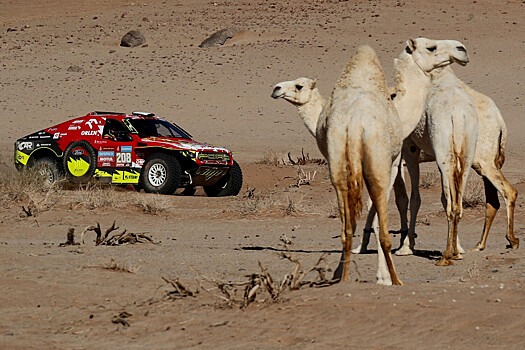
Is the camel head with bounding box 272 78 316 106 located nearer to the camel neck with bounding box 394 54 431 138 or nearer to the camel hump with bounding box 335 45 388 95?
the camel neck with bounding box 394 54 431 138

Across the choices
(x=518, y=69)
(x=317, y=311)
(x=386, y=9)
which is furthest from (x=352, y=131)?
(x=386, y=9)

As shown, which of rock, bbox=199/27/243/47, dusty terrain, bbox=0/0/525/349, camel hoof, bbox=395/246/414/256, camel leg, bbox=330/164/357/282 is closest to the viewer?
dusty terrain, bbox=0/0/525/349

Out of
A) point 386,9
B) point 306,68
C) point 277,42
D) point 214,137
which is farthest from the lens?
point 386,9

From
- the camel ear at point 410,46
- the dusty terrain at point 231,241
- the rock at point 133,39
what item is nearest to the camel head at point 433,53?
the camel ear at point 410,46

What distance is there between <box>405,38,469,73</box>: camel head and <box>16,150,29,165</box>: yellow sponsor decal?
45.9ft

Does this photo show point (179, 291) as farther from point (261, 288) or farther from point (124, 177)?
point (124, 177)

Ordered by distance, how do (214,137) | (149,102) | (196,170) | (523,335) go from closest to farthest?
(523,335) → (196,170) → (214,137) → (149,102)

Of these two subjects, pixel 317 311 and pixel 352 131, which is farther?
pixel 352 131

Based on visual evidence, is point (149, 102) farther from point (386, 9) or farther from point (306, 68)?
point (386, 9)

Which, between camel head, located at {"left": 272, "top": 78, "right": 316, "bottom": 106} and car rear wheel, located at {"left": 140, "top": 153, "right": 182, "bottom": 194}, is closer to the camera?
camel head, located at {"left": 272, "top": 78, "right": 316, "bottom": 106}

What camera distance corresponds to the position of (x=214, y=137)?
40.5 m

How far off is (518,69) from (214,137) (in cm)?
1562

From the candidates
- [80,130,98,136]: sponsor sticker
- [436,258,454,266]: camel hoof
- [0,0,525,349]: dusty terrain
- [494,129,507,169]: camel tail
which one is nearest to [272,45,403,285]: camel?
[0,0,525,349]: dusty terrain

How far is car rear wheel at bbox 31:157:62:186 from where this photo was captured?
23594 mm
